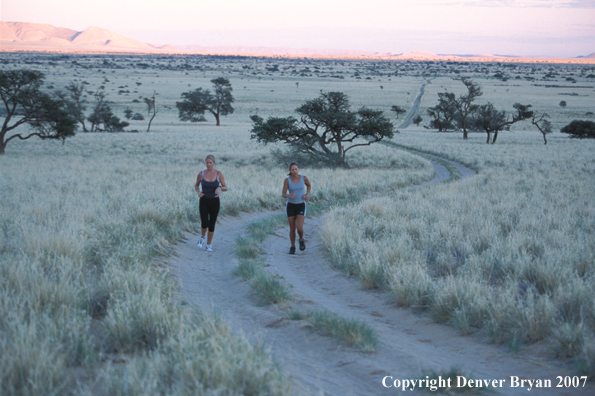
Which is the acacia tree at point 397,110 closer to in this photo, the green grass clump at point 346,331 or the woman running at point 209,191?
the woman running at point 209,191

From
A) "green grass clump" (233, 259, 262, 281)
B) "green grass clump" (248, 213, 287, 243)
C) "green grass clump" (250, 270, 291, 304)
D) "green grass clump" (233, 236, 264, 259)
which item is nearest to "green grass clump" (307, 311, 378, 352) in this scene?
"green grass clump" (250, 270, 291, 304)

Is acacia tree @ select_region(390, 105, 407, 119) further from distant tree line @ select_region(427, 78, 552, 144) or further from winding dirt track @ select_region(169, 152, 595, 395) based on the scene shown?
winding dirt track @ select_region(169, 152, 595, 395)

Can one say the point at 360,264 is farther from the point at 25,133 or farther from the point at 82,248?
the point at 25,133

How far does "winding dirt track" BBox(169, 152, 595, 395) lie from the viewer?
386cm

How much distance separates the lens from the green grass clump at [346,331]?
440cm

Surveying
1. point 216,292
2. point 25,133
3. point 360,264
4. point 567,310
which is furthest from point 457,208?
point 25,133

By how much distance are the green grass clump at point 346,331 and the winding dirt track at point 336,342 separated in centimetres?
8

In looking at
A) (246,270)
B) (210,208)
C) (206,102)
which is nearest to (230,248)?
(210,208)

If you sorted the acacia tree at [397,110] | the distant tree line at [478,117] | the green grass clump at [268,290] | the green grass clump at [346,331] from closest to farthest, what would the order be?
1. the green grass clump at [346,331]
2. the green grass clump at [268,290]
3. the distant tree line at [478,117]
4. the acacia tree at [397,110]

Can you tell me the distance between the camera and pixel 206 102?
200 feet

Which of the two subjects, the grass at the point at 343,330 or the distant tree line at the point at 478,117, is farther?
the distant tree line at the point at 478,117

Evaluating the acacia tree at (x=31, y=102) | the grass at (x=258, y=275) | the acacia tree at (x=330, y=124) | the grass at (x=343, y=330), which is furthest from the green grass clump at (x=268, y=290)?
the acacia tree at (x=31, y=102)

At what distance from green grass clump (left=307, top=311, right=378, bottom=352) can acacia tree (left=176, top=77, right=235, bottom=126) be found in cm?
5745

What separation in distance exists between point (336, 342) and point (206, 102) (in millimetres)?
59852
